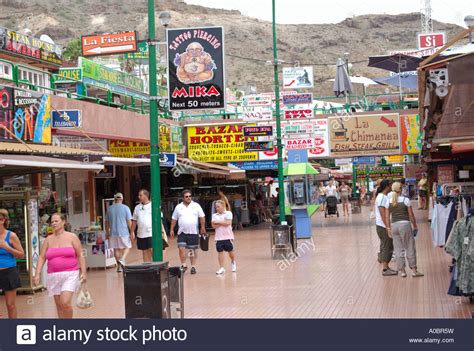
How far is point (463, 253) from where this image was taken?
11.3 m

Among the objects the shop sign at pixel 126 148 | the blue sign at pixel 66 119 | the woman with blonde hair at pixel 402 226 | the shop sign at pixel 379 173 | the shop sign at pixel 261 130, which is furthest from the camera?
the shop sign at pixel 379 173

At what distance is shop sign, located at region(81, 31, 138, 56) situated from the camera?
26.7 meters

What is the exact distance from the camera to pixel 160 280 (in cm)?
966

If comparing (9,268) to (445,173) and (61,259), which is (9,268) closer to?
(61,259)

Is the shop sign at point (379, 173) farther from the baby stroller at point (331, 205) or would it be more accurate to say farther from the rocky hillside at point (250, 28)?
the rocky hillside at point (250, 28)

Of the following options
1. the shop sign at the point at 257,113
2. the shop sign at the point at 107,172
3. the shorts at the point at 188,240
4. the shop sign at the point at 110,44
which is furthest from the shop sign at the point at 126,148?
the shorts at the point at 188,240

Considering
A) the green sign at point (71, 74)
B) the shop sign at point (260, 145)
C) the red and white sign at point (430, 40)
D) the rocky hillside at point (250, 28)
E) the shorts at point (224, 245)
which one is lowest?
the shorts at point (224, 245)

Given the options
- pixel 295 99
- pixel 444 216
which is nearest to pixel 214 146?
pixel 295 99

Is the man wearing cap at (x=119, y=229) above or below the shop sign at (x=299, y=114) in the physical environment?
below

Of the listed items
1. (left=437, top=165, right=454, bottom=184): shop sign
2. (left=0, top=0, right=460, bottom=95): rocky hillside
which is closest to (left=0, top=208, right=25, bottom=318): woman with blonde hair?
(left=437, top=165, right=454, bottom=184): shop sign

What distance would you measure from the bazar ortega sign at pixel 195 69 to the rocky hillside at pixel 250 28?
12043 centimetres

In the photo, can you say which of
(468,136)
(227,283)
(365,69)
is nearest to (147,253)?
(227,283)

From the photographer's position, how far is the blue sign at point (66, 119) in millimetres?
19922

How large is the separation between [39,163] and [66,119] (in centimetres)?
623
